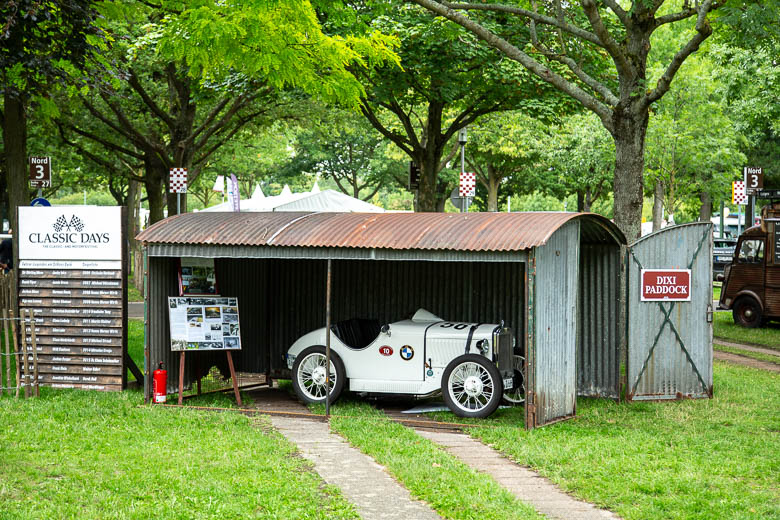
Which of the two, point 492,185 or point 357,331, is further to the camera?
point 492,185

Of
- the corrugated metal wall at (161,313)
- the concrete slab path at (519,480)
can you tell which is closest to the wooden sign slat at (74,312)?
the corrugated metal wall at (161,313)

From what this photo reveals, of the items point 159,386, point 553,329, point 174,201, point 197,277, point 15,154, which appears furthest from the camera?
point 174,201

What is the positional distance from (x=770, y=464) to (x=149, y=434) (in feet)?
19.1

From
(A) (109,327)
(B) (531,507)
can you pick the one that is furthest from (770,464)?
(A) (109,327)

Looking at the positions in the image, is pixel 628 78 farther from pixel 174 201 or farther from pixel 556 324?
pixel 174 201

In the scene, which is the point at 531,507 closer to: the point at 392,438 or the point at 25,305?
the point at 392,438

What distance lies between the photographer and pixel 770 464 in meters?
8.04

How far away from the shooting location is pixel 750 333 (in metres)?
19.8

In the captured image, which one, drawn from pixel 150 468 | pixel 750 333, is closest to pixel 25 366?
pixel 150 468

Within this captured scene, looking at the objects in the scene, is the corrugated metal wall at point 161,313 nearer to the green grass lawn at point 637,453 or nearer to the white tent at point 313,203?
the green grass lawn at point 637,453

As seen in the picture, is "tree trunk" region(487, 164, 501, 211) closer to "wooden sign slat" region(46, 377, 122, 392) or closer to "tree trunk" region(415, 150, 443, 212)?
"tree trunk" region(415, 150, 443, 212)

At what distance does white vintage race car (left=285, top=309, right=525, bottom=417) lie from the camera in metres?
10.3

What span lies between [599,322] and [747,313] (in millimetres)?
10621

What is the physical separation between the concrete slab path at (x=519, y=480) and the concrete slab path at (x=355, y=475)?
0.89m
